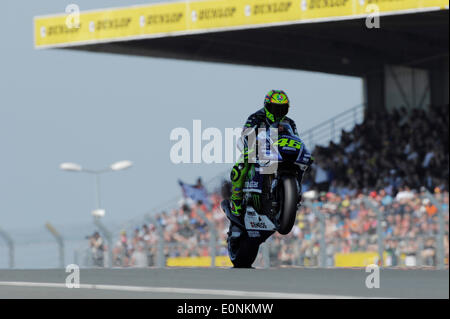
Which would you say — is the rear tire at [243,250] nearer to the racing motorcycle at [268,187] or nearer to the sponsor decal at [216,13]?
the racing motorcycle at [268,187]

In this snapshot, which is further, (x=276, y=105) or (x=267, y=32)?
(x=267, y=32)

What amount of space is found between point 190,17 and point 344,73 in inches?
460

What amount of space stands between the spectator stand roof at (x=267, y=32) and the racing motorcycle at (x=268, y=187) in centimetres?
1799

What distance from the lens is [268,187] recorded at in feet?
26.4

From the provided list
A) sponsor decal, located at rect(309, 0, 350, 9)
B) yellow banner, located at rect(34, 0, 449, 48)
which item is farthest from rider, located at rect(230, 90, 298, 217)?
sponsor decal, located at rect(309, 0, 350, 9)

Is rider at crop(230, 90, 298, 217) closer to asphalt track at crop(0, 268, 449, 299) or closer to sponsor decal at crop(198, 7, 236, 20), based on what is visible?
asphalt track at crop(0, 268, 449, 299)

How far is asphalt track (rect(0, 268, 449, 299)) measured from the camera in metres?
10.7

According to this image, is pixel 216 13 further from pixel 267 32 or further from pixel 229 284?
pixel 229 284

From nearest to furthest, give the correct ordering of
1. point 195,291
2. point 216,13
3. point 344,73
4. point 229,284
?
point 195,291 → point 229,284 → point 216,13 → point 344,73

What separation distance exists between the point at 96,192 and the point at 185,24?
10.1 metres

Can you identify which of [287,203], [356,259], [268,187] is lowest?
[356,259]

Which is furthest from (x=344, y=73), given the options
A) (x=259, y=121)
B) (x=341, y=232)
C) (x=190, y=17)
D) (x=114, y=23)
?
(x=259, y=121)

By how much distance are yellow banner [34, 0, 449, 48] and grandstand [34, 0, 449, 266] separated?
30 mm
